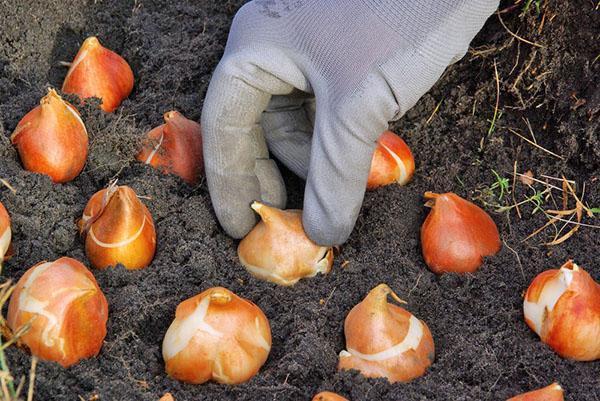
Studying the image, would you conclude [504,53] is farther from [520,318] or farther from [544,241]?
[520,318]

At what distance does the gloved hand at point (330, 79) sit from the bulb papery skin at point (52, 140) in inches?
11.5

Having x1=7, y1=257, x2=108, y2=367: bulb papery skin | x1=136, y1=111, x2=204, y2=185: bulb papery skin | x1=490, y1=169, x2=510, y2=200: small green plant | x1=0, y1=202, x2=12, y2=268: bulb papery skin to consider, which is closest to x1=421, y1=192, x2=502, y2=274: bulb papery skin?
x1=490, y1=169, x2=510, y2=200: small green plant

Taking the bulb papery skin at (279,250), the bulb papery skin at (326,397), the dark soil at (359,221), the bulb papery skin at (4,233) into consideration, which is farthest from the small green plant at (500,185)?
the bulb papery skin at (4,233)

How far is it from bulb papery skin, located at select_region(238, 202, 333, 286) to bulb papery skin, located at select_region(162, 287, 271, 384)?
250mm

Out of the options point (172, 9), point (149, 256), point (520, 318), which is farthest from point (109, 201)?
point (172, 9)

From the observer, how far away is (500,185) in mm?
1990

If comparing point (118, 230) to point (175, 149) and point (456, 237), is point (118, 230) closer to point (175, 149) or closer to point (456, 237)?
point (175, 149)

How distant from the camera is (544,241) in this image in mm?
1872

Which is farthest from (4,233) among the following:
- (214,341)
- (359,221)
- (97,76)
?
(359,221)

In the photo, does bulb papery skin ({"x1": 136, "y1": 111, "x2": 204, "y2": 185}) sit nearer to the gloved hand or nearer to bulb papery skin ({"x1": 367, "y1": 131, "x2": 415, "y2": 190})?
the gloved hand

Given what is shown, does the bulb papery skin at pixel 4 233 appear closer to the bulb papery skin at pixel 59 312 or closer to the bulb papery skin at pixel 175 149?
the bulb papery skin at pixel 59 312

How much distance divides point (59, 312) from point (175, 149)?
0.67m

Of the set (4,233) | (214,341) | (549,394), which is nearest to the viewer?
(549,394)

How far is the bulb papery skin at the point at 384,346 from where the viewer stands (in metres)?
1.53
